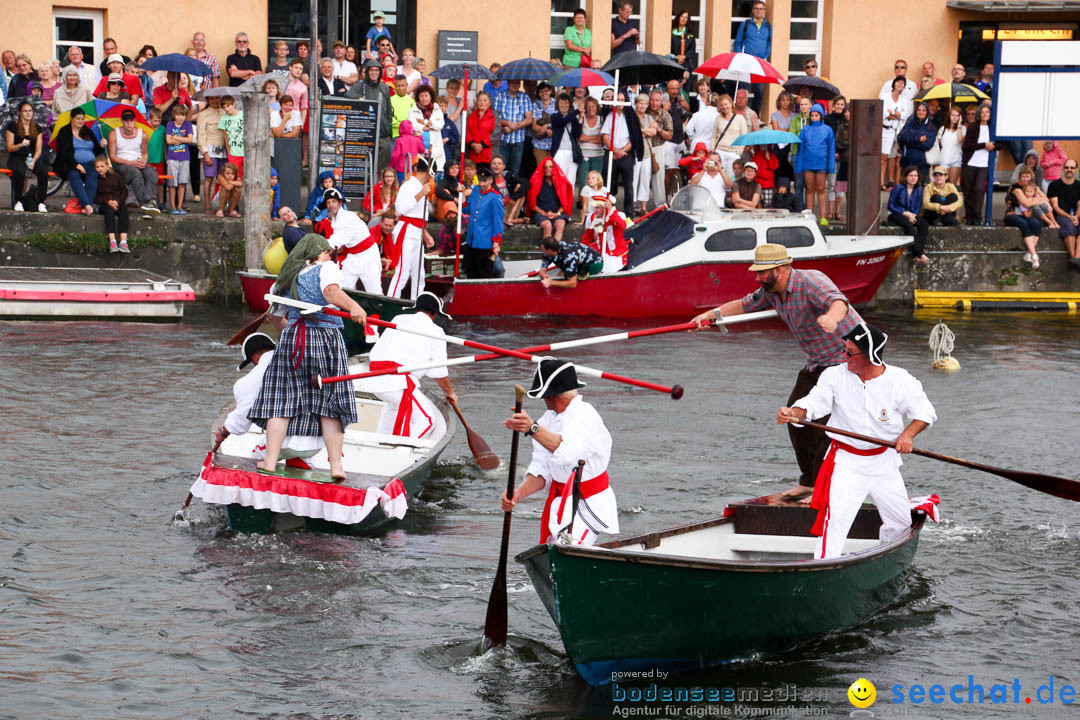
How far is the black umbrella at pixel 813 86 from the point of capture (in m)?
24.7

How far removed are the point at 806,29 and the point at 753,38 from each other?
319cm

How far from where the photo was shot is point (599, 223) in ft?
71.2

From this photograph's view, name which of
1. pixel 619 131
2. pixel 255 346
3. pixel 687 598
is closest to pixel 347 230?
pixel 619 131

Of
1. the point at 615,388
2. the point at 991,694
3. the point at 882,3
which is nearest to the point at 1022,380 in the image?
the point at 615,388

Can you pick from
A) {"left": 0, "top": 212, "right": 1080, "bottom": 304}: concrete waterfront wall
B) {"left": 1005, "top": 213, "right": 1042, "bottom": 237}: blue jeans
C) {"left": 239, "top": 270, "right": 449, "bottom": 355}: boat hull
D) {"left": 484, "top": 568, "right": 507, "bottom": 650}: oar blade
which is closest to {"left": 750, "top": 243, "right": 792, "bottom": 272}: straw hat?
{"left": 484, "top": 568, "right": 507, "bottom": 650}: oar blade

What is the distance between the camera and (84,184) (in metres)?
22.1

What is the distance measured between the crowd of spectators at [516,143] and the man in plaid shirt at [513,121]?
0.9 inches

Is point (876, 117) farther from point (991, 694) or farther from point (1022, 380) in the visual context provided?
point (991, 694)

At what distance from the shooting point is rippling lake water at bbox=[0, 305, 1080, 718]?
29.1 ft

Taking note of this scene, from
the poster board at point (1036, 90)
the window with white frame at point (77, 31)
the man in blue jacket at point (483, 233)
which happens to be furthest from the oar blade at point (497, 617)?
the window with white frame at point (77, 31)

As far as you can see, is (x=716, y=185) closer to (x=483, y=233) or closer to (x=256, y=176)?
(x=483, y=233)

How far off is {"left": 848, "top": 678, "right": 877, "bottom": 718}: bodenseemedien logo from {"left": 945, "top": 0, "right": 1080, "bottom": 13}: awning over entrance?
22.3 m

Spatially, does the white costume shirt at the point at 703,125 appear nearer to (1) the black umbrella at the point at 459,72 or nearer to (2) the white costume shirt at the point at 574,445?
(1) the black umbrella at the point at 459,72

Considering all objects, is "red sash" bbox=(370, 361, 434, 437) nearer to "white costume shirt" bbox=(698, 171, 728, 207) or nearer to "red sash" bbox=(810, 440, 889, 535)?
"red sash" bbox=(810, 440, 889, 535)
